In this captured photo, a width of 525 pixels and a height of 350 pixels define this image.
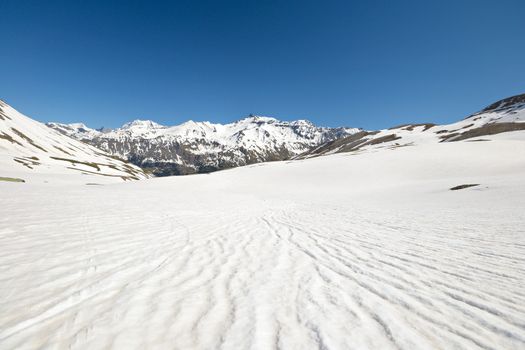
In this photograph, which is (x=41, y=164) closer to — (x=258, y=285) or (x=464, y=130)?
(x=258, y=285)

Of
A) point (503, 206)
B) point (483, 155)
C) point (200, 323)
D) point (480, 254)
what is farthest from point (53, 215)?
point (483, 155)

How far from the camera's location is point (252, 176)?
41719 mm

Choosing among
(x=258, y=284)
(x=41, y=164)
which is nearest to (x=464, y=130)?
(x=258, y=284)

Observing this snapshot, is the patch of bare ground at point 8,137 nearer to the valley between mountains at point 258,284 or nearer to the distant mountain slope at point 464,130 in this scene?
the valley between mountains at point 258,284

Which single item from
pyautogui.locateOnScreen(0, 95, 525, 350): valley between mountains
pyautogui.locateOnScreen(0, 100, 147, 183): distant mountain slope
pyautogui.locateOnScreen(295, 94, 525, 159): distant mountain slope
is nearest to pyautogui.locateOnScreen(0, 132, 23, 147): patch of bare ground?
pyautogui.locateOnScreen(0, 100, 147, 183): distant mountain slope

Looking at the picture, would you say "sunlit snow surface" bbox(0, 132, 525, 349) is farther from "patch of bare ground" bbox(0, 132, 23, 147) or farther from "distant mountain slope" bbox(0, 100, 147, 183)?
"patch of bare ground" bbox(0, 132, 23, 147)

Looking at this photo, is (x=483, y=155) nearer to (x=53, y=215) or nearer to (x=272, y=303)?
(x=272, y=303)

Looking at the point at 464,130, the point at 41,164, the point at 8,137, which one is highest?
the point at 8,137

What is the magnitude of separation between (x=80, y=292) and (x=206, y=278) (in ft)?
6.18

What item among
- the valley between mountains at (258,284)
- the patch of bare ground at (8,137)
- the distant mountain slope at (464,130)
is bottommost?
the valley between mountains at (258,284)

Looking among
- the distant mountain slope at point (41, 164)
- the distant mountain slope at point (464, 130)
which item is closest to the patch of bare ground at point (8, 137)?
the distant mountain slope at point (41, 164)

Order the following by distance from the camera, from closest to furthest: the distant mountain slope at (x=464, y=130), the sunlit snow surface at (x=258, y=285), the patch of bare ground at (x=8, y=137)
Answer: the sunlit snow surface at (x=258, y=285), the distant mountain slope at (x=464, y=130), the patch of bare ground at (x=8, y=137)

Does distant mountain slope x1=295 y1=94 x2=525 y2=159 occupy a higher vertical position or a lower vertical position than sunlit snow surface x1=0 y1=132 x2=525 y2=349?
higher

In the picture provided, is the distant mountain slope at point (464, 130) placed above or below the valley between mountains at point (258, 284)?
above
